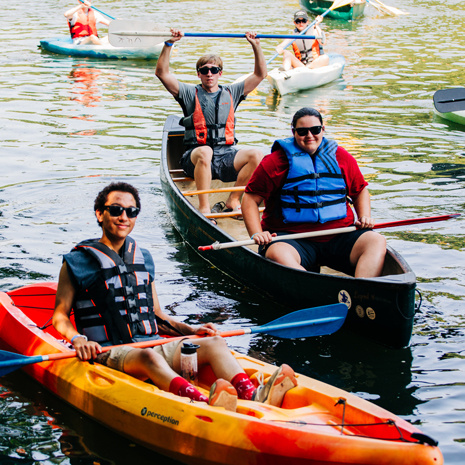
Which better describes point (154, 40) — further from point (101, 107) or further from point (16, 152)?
point (101, 107)

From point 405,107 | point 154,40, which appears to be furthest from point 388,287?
point 405,107

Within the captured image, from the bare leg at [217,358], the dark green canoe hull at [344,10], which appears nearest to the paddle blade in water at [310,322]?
the bare leg at [217,358]

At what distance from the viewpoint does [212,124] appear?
22.4 feet

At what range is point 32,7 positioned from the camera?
23766mm

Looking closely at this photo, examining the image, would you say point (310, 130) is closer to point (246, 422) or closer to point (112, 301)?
point (112, 301)

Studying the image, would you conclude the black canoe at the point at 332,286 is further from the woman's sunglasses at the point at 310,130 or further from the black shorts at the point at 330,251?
the woman's sunglasses at the point at 310,130

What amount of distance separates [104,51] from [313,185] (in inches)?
464

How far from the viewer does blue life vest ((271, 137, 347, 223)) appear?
4953 mm

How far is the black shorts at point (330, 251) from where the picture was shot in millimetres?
4879

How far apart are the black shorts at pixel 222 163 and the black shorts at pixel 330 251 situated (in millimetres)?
1892

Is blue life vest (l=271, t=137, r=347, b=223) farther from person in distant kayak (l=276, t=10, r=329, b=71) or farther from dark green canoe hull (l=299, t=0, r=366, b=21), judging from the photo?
dark green canoe hull (l=299, t=0, r=366, b=21)

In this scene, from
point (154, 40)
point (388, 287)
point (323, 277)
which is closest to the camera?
point (388, 287)

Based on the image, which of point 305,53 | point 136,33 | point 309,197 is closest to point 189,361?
point 309,197

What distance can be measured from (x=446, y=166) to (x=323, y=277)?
4765mm
